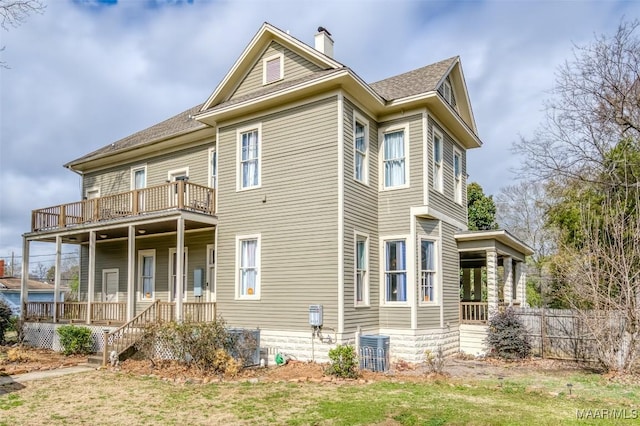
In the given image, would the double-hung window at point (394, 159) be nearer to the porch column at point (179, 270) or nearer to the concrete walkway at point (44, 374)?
the porch column at point (179, 270)

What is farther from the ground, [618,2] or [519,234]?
[618,2]

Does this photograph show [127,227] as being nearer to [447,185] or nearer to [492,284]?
[447,185]

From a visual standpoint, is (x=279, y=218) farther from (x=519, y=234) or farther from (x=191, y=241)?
(x=519, y=234)

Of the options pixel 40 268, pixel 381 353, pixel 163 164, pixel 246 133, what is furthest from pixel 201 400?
pixel 40 268

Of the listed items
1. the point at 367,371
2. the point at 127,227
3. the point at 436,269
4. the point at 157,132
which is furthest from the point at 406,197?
the point at 157,132

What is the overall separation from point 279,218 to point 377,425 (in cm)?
749

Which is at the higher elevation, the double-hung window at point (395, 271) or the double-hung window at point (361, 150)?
the double-hung window at point (361, 150)

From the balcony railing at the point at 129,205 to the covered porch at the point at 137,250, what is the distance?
0.09 feet

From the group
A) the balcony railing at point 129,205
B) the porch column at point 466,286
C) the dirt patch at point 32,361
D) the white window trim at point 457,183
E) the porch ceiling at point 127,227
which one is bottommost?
the dirt patch at point 32,361

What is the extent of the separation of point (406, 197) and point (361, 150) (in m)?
1.86

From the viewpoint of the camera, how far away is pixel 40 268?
54844 mm

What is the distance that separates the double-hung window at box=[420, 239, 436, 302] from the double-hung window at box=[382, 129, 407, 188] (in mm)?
1940

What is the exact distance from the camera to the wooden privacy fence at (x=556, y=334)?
13.4 metres

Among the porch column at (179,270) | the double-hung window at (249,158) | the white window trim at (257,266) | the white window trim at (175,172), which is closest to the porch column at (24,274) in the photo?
the white window trim at (175,172)
